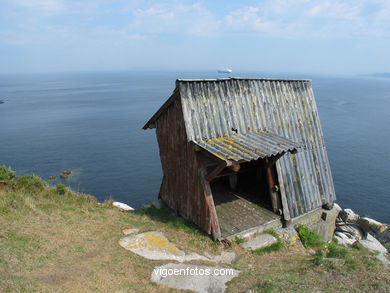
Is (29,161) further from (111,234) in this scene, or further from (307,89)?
(307,89)

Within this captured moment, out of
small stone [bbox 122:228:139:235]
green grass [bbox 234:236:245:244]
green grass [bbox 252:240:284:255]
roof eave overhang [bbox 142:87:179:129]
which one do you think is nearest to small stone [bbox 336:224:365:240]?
green grass [bbox 252:240:284:255]

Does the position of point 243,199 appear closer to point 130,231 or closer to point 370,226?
point 130,231

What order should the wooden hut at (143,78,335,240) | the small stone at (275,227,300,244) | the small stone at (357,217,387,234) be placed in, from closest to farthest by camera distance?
1. the wooden hut at (143,78,335,240)
2. the small stone at (275,227,300,244)
3. the small stone at (357,217,387,234)

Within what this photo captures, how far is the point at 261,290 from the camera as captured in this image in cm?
868

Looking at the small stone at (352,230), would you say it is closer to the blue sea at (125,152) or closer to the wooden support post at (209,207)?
the blue sea at (125,152)

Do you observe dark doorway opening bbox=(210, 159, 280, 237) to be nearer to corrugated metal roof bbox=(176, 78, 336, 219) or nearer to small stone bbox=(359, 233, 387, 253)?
corrugated metal roof bbox=(176, 78, 336, 219)

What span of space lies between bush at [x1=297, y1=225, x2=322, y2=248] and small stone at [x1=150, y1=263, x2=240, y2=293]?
16.6 feet

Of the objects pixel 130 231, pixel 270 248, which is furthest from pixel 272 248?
pixel 130 231

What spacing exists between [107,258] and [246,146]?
6346 millimetres

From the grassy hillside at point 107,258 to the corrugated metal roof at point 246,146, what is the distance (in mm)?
3667

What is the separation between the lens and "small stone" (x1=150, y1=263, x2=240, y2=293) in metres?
9.41

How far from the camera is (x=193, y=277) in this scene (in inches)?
389

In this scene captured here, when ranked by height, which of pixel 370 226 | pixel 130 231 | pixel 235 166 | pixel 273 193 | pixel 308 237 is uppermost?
pixel 235 166

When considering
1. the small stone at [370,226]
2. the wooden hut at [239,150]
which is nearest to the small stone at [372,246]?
the small stone at [370,226]
